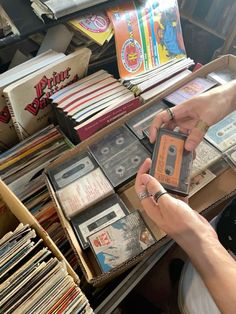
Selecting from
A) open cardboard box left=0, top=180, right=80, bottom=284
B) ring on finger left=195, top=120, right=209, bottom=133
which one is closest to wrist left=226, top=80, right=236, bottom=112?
ring on finger left=195, top=120, right=209, bottom=133

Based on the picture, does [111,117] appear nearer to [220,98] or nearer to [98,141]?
[98,141]

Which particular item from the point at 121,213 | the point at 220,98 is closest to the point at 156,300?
the point at 121,213

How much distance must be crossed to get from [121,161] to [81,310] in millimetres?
490

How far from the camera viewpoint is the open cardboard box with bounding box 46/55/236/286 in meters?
0.88

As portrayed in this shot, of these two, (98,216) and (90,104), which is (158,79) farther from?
(98,216)

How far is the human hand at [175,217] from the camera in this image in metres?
0.77

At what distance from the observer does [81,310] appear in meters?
0.72

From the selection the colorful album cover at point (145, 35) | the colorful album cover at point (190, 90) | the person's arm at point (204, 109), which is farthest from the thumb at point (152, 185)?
the colorful album cover at point (145, 35)

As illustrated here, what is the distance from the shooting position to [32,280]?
0.68 m

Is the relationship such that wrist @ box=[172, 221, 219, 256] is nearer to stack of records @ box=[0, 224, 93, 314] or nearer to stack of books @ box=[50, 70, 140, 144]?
stack of records @ box=[0, 224, 93, 314]

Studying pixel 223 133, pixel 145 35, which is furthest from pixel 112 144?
pixel 145 35

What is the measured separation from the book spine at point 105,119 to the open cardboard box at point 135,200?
42 millimetres

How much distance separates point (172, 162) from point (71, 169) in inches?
13.9

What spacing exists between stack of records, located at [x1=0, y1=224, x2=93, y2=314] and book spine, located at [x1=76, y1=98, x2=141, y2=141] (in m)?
0.49
